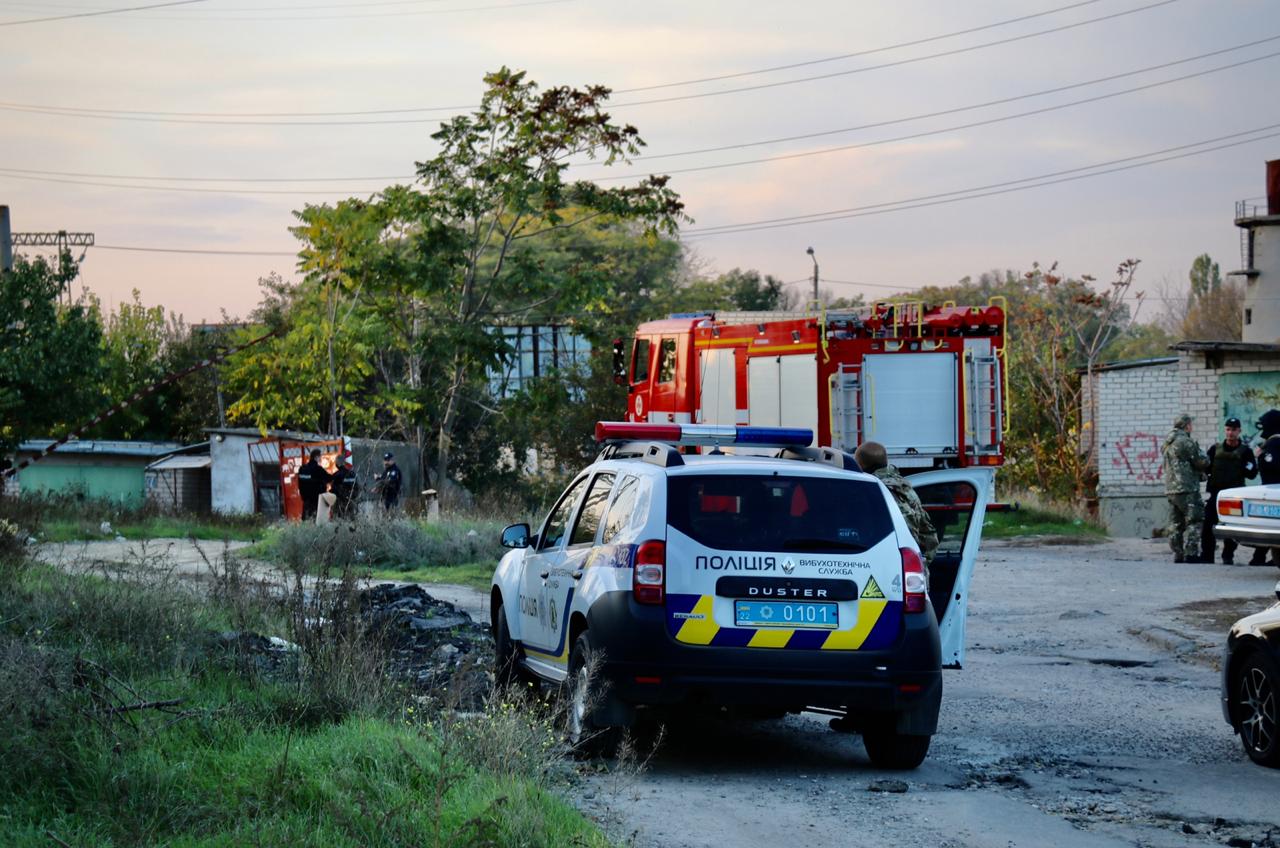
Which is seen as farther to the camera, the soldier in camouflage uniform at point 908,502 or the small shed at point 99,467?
the small shed at point 99,467

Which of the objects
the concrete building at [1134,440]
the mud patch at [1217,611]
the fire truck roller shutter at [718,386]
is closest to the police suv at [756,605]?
the mud patch at [1217,611]

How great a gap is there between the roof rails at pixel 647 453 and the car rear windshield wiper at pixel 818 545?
759 mm

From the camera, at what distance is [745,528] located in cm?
804

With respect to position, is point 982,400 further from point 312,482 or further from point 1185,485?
point 312,482

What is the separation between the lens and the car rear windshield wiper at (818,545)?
7.97m

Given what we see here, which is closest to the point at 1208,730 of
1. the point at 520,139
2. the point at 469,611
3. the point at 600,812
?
the point at 600,812

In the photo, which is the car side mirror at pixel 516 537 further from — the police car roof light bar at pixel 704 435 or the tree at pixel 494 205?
the tree at pixel 494 205

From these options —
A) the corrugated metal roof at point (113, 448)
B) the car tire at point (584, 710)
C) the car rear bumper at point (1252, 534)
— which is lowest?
the car tire at point (584, 710)

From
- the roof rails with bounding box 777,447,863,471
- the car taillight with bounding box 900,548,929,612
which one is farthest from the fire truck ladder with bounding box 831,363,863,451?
the car taillight with bounding box 900,548,929,612

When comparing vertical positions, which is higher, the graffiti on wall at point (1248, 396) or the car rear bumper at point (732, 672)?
the graffiti on wall at point (1248, 396)

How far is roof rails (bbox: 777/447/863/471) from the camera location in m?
A: 8.61

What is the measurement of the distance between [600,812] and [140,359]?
5197 centimetres

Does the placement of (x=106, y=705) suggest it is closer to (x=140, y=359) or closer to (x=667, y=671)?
(x=667, y=671)

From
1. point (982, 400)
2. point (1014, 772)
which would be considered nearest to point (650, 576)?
point (1014, 772)
